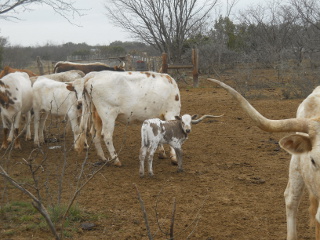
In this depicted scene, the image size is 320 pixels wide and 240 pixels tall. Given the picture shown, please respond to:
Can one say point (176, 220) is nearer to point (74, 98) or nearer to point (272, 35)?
point (74, 98)

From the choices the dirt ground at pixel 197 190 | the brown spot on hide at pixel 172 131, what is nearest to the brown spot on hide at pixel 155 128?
the brown spot on hide at pixel 172 131

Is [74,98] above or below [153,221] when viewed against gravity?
Answer: above

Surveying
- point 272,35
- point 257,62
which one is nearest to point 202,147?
point 257,62

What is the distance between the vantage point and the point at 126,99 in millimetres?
7832

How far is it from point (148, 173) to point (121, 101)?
157cm

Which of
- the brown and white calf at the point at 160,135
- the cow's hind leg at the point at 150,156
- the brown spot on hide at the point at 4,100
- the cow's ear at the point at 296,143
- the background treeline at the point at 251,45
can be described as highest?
the background treeline at the point at 251,45

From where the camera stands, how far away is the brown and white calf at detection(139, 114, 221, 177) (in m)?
6.89

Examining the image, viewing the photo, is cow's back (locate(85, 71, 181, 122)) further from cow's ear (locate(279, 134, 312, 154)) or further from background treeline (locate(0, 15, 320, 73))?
background treeline (locate(0, 15, 320, 73))

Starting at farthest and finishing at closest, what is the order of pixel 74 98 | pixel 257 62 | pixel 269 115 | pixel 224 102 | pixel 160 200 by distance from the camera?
pixel 257 62, pixel 224 102, pixel 269 115, pixel 74 98, pixel 160 200

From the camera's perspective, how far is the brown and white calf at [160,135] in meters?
6.89

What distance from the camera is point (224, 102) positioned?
46.3ft

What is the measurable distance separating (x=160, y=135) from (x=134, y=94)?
131cm

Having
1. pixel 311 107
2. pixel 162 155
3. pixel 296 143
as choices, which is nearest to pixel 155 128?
pixel 162 155

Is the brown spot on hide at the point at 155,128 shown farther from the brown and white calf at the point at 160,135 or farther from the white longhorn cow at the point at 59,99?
the white longhorn cow at the point at 59,99
